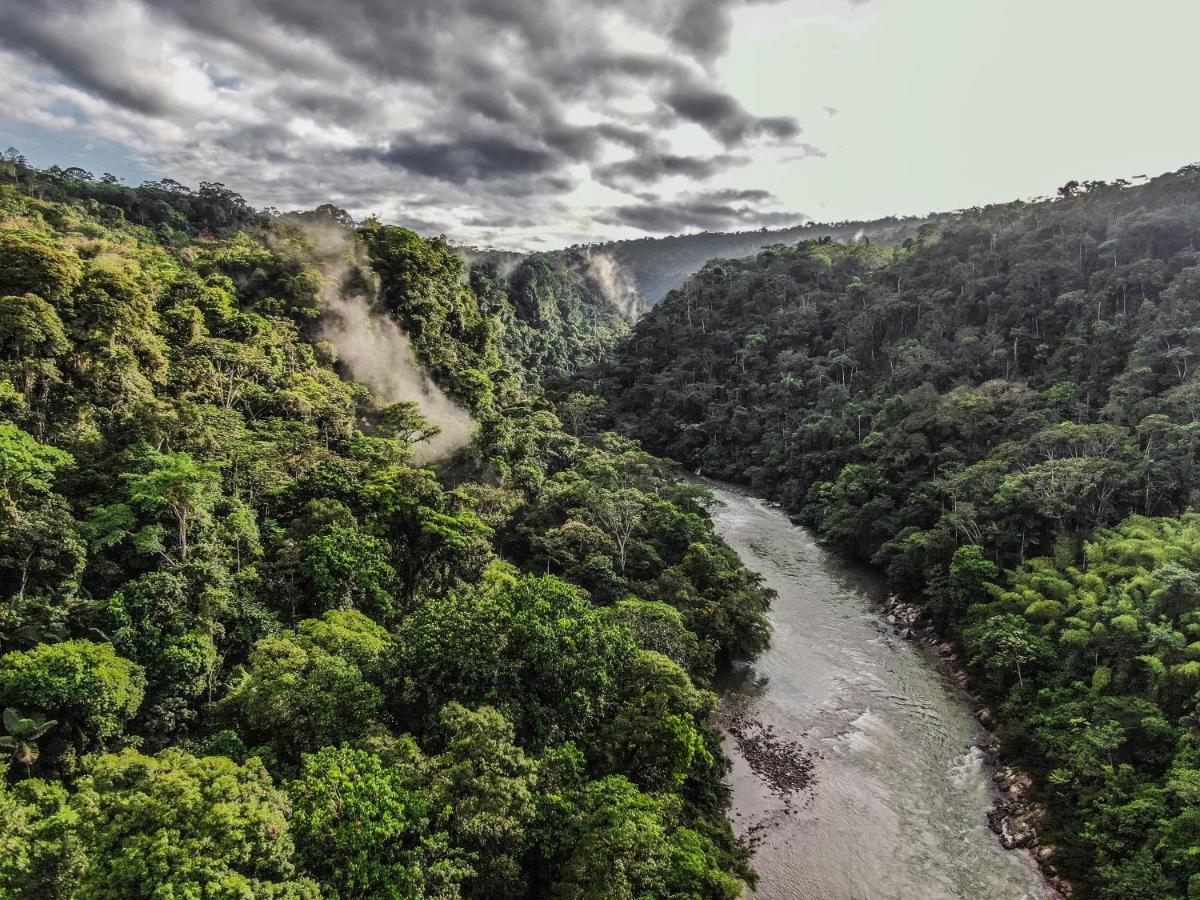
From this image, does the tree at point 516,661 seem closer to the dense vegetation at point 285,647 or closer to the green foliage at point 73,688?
the dense vegetation at point 285,647

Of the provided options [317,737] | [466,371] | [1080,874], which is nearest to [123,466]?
[317,737]

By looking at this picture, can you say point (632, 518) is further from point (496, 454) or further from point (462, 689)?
point (462, 689)

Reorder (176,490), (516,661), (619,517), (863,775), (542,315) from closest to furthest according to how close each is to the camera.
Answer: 1. (516,661)
2. (176,490)
3. (863,775)
4. (619,517)
5. (542,315)

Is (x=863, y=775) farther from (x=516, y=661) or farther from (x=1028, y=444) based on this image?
(x=1028, y=444)

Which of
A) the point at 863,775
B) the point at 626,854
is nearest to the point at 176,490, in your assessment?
the point at 626,854

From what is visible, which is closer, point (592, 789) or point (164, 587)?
point (592, 789)

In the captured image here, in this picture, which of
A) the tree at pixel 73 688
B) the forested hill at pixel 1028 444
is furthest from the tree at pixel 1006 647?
the tree at pixel 73 688

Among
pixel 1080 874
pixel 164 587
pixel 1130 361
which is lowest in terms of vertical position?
pixel 1080 874
